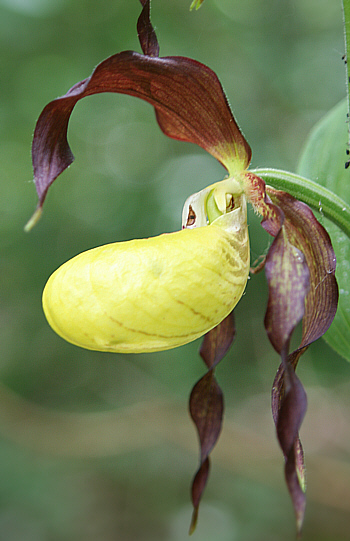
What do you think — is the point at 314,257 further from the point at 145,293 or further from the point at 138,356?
the point at 138,356

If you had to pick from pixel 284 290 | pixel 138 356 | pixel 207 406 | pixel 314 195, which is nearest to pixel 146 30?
pixel 314 195

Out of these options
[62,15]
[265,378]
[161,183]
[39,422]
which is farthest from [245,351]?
[62,15]

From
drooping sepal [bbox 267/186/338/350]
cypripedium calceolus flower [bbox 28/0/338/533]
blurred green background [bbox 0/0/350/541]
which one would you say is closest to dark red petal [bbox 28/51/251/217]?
cypripedium calceolus flower [bbox 28/0/338/533]

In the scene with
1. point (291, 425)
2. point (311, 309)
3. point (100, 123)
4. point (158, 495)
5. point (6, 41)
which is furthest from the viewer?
point (158, 495)

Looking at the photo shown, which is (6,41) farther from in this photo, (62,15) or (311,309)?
(311,309)

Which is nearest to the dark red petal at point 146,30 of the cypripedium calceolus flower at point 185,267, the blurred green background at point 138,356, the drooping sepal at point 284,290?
the cypripedium calceolus flower at point 185,267

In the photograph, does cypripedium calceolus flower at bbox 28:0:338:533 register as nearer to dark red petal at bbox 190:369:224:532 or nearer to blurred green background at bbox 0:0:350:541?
dark red petal at bbox 190:369:224:532

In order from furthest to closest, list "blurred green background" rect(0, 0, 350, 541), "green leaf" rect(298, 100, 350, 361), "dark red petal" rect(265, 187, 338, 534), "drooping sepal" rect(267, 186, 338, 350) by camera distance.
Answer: "blurred green background" rect(0, 0, 350, 541) < "green leaf" rect(298, 100, 350, 361) < "drooping sepal" rect(267, 186, 338, 350) < "dark red petal" rect(265, 187, 338, 534)

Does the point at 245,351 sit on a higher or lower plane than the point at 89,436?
higher
